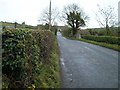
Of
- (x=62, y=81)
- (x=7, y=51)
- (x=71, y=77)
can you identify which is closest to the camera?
(x=7, y=51)

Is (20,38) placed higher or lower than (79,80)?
higher

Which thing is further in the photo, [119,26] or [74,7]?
[74,7]

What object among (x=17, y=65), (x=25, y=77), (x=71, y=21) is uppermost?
(x=71, y=21)

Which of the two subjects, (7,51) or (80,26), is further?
(80,26)

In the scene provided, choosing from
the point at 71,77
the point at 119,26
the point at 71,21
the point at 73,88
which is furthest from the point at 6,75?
the point at 71,21

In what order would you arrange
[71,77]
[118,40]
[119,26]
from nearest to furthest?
[71,77] < [118,40] < [119,26]

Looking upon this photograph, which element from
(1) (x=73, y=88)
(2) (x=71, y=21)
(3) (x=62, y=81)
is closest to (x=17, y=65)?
(1) (x=73, y=88)

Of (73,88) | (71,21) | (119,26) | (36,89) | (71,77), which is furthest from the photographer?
(71,21)

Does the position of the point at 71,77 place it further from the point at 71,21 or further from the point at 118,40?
the point at 71,21

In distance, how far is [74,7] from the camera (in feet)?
235

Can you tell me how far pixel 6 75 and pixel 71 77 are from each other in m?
4.48

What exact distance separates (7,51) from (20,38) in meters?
0.57

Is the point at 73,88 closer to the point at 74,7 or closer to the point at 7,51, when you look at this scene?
the point at 7,51

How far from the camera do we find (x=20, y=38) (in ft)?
18.7
